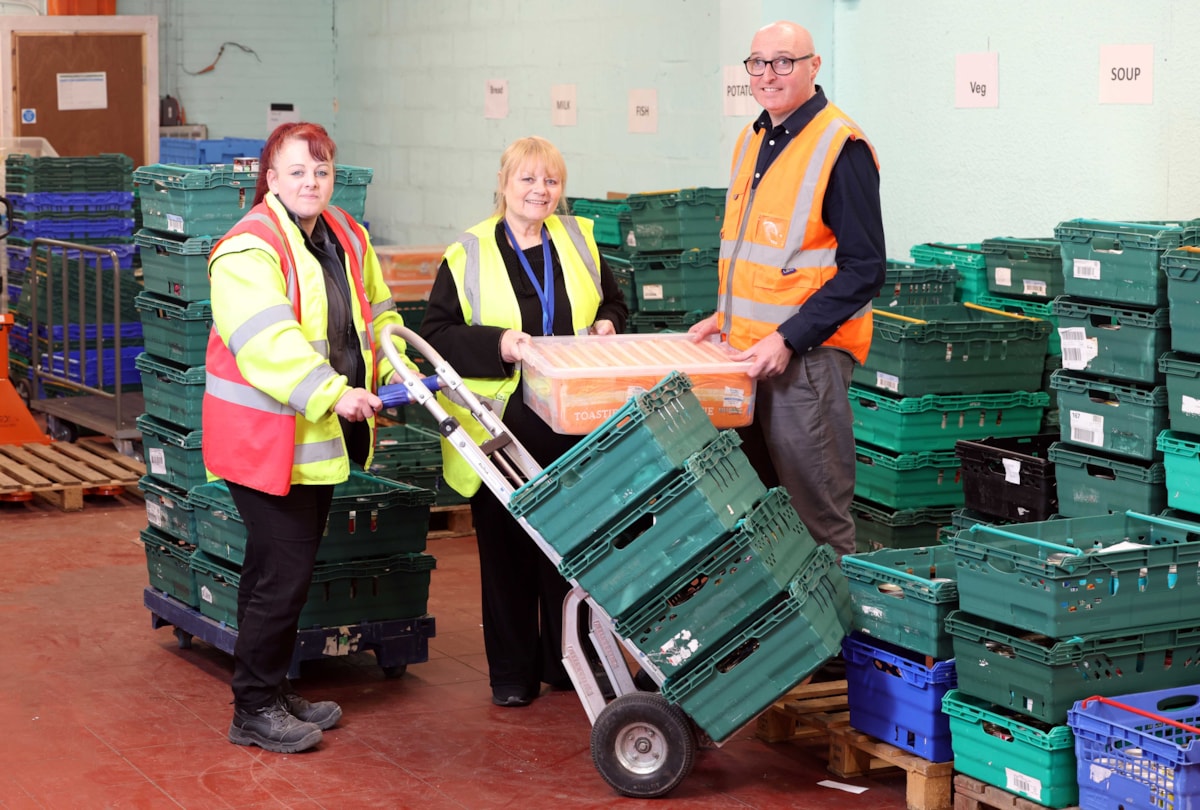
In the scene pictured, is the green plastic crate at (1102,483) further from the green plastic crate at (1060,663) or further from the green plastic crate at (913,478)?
the green plastic crate at (913,478)

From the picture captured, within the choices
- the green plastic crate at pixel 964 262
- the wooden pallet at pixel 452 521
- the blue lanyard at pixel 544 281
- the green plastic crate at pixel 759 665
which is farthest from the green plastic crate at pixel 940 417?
the wooden pallet at pixel 452 521

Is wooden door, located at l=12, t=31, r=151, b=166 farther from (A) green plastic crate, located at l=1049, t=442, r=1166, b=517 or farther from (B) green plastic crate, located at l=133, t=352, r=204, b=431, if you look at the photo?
(A) green plastic crate, located at l=1049, t=442, r=1166, b=517

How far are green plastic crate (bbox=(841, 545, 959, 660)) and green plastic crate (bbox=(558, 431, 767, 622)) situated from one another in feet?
1.98

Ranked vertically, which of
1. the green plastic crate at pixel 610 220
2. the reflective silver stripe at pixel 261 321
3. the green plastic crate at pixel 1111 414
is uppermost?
the green plastic crate at pixel 610 220

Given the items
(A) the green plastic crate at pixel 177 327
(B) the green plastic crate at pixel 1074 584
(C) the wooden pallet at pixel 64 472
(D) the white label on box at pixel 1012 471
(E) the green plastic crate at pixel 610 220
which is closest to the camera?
(B) the green plastic crate at pixel 1074 584

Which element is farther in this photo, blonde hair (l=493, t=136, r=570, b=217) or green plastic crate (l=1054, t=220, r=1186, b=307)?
blonde hair (l=493, t=136, r=570, b=217)

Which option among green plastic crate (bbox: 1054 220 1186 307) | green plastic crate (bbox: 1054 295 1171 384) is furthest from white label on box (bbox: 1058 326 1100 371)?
green plastic crate (bbox: 1054 220 1186 307)

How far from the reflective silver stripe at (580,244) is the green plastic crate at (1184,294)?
2.05 meters

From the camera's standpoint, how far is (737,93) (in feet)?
32.9

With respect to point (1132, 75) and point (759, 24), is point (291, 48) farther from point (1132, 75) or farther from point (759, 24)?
point (1132, 75)

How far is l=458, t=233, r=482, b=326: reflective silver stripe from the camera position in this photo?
598 centimetres

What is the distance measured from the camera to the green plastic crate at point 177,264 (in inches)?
282

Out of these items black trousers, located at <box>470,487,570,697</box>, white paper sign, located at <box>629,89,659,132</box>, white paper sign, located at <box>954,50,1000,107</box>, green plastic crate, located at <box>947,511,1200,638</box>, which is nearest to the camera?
green plastic crate, located at <box>947,511,1200,638</box>

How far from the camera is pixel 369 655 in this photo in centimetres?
701
